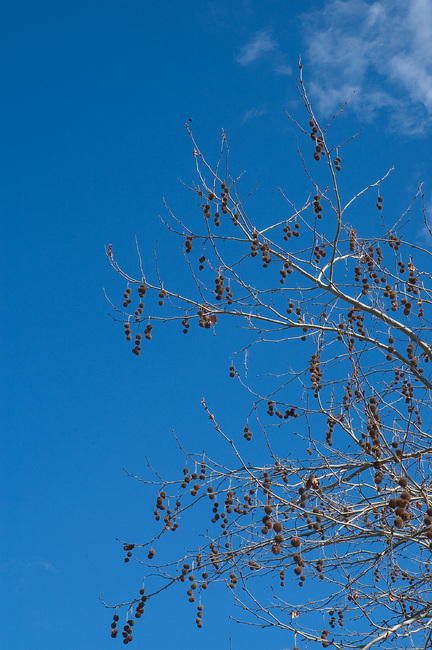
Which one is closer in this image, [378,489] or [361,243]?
[378,489]

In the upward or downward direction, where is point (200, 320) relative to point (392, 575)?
upward

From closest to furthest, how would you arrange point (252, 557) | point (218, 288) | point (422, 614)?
point (422, 614) < point (252, 557) < point (218, 288)

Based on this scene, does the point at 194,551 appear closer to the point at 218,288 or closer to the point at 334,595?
the point at 334,595

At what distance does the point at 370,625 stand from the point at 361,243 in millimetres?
3707

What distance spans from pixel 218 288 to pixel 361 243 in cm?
165

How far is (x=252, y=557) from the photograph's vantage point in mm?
6000

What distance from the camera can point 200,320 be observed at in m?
6.28

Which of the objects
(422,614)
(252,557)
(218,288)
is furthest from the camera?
(218,288)

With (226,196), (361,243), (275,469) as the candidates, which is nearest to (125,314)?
(226,196)

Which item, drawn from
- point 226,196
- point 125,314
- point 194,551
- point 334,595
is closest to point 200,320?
point 125,314

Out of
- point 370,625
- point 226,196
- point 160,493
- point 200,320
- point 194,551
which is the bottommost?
point 370,625

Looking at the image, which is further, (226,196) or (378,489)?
(226,196)

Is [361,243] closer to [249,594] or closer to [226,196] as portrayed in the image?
[226,196]

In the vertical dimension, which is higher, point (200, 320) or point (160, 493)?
point (200, 320)
